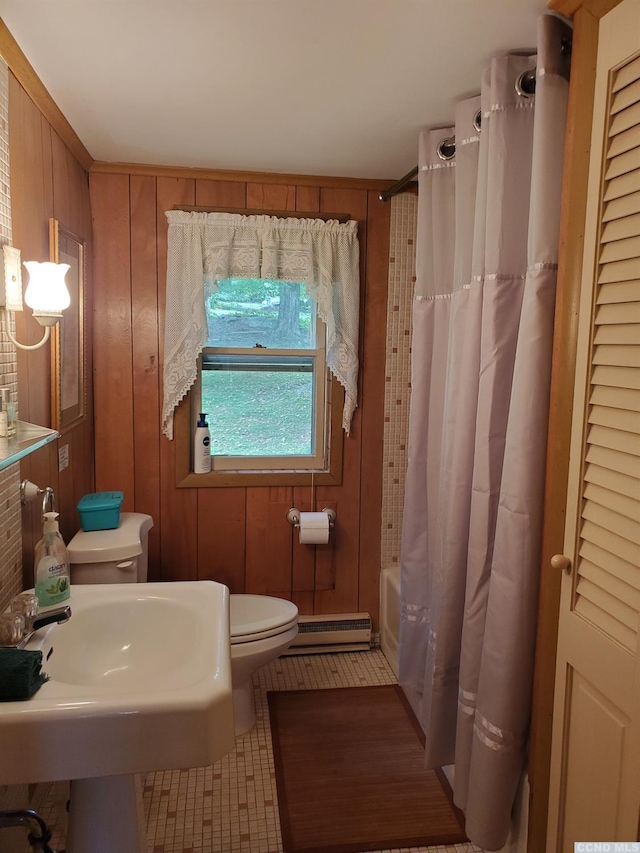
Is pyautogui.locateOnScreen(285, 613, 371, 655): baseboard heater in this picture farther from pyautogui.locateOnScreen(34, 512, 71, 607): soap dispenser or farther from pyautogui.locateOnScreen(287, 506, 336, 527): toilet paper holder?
pyautogui.locateOnScreen(34, 512, 71, 607): soap dispenser

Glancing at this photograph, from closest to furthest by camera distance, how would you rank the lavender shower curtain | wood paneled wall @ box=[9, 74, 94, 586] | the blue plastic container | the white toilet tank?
the lavender shower curtain
wood paneled wall @ box=[9, 74, 94, 586]
the white toilet tank
the blue plastic container

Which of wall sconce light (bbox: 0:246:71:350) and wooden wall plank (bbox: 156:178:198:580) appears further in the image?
wooden wall plank (bbox: 156:178:198:580)

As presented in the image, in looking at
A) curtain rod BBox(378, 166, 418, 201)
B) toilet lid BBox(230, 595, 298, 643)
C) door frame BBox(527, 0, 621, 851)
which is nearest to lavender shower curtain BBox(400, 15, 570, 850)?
door frame BBox(527, 0, 621, 851)

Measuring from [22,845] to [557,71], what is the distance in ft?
7.80

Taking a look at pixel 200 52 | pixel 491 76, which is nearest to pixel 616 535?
pixel 491 76

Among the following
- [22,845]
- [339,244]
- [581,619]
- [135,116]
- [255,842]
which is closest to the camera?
[581,619]

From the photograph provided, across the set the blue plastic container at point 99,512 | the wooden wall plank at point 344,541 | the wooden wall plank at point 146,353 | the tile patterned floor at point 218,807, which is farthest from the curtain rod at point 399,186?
the tile patterned floor at point 218,807

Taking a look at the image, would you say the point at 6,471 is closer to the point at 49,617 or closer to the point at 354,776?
the point at 49,617

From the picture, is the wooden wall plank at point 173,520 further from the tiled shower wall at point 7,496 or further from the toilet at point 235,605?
the tiled shower wall at point 7,496

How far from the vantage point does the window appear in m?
2.84

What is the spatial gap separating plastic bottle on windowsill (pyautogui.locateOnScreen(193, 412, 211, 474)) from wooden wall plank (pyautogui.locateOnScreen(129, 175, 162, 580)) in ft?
0.54

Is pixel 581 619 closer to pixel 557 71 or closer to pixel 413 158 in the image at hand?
pixel 557 71

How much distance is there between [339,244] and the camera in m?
2.78

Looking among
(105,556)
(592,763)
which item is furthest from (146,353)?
(592,763)
